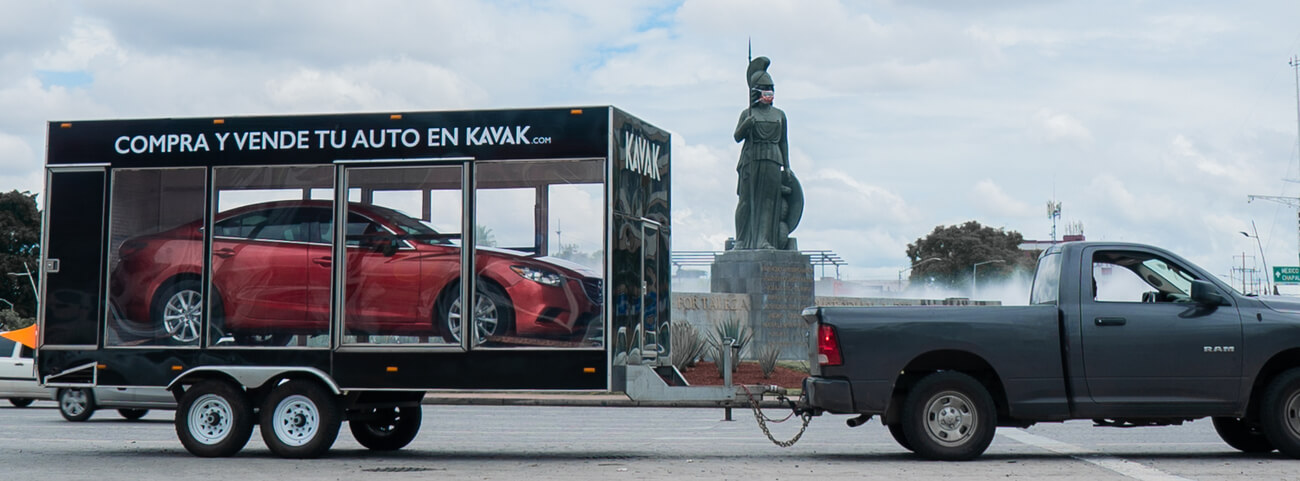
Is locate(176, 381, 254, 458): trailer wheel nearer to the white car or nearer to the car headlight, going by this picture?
Answer: the white car

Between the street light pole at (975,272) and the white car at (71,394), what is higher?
the street light pole at (975,272)

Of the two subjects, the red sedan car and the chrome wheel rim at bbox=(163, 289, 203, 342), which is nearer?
the red sedan car

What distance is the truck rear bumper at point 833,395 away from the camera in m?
10.9

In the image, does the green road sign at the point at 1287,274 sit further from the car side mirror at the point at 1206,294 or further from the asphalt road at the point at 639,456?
the car side mirror at the point at 1206,294

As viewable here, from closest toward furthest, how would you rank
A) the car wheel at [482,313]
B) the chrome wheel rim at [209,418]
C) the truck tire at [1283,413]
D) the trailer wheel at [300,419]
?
the truck tire at [1283,413] → the car wheel at [482,313] → the trailer wheel at [300,419] → the chrome wheel rim at [209,418]

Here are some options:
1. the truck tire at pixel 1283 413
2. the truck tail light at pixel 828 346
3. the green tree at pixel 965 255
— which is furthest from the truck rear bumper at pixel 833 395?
the green tree at pixel 965 255

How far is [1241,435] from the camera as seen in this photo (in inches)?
469

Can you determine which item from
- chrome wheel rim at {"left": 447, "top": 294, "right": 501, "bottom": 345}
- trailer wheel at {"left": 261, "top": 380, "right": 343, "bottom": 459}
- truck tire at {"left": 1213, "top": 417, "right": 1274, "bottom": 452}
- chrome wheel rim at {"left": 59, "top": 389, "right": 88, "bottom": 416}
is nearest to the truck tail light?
chrome wheel rim at {"left": 447, "top": 294, "right": 501, "bottom": 345}

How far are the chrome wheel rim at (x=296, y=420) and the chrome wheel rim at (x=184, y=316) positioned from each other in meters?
1.08

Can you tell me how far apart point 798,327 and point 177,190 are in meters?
24.5

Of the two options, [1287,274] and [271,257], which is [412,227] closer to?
[271,257]

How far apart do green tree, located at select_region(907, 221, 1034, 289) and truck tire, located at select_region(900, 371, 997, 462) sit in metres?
89.5

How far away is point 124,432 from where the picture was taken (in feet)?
51.8

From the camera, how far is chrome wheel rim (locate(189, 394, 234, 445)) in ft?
38.7
